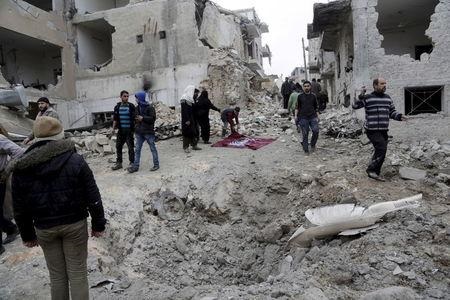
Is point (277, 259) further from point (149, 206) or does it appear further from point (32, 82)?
point (32, 82)

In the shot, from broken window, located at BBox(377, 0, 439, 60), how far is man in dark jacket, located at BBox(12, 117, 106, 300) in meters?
12.4

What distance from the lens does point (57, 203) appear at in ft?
9.89

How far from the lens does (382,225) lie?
4.89 metres

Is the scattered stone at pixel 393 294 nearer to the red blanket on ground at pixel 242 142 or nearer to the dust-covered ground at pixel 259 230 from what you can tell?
the dust-covered ground at pixel 259 230

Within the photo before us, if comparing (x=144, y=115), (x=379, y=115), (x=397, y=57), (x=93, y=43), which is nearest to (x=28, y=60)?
(x=93, y=43)

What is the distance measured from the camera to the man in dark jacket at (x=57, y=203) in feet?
9.82

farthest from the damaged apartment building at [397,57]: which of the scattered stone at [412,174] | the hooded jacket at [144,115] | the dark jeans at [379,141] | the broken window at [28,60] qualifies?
the broken window at [28,60]

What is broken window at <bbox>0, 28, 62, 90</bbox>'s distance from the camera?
1744 centimetres

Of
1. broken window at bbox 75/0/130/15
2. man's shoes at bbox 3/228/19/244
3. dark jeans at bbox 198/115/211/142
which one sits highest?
broken window at bbox 75/0/130/15

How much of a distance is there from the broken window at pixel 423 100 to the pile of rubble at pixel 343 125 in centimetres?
168

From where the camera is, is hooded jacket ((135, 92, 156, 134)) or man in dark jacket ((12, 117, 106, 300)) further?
hooded jacket ((135, 92, 156, 134))

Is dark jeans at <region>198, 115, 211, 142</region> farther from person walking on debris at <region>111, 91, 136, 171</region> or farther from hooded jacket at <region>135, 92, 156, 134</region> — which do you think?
person walking on debris at <region>111, 91, 136, 171</region>

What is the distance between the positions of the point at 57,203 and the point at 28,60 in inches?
744

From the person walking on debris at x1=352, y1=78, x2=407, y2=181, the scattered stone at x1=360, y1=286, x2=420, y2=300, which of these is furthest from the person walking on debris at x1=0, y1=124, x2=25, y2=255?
the person walking on debris at x1=352, y1=78, x2=407, y2=181
